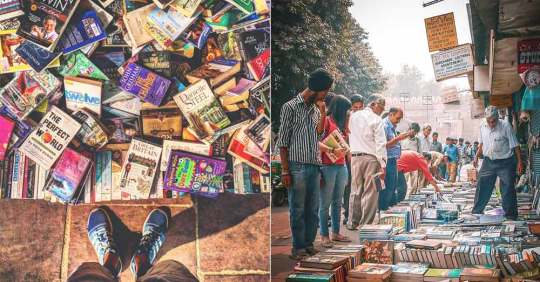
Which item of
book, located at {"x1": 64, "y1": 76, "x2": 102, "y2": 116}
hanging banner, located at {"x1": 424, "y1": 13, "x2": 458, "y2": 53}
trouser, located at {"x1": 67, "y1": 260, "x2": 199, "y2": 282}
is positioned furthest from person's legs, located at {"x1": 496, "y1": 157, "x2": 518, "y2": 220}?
book, located at {"x1": 64, "y1": 76, "x2": 102, "y2": 116}

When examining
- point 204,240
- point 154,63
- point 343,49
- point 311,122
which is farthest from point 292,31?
point 204,240

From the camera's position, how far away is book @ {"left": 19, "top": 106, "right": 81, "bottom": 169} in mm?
3377

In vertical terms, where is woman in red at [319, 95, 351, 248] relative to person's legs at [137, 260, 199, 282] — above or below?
above

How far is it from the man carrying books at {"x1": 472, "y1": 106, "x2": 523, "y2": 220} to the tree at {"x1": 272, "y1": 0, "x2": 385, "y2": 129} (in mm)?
984

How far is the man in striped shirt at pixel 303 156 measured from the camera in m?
4.17

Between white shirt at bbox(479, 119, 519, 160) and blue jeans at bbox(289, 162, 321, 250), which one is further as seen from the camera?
white shirt at bbox(479, 119, 519, 160)

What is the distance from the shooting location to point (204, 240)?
3330 millimetres

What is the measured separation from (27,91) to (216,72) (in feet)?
3.91

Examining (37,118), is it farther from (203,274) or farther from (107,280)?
(203,274)

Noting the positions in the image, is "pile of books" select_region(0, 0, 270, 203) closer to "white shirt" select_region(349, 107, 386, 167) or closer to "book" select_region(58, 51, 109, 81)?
"book" select_region(58, 51, 109, 81)

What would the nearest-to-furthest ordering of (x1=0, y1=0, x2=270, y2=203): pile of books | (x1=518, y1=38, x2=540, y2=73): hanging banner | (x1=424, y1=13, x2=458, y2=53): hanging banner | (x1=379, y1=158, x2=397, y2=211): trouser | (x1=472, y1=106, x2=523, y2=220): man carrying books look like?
(x1=0, y1=0, x2=270, y2=203): pile of books, (x1=518, y1=38, x2=540, y2=73): hanging banner, (x1=424, y1=13, x2=458, y2=53): hanging banner, (x1=472, y1=106, x2=523, y2=220): man carrying books, (x1=379, y1=158, x2=397, y2=211): trouser

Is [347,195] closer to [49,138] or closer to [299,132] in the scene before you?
[299,132]

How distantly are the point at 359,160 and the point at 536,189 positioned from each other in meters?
1.57

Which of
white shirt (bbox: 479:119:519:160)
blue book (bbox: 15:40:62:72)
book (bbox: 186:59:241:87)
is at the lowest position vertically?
white shirt (bbox: 479:119:519:160)
